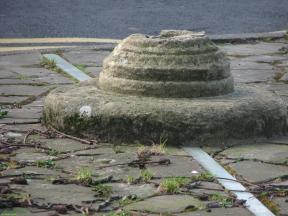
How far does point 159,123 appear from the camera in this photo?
4363 mm

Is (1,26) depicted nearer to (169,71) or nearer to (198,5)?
(198,5)

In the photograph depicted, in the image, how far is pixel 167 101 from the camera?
4.54 metres

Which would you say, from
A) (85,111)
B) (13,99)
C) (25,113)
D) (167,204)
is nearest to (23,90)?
(13,99)

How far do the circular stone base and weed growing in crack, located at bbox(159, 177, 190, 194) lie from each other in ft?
2.11

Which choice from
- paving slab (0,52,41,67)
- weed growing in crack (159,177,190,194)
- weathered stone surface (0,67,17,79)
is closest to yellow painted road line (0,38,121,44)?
paving slab (0,52,41,67)

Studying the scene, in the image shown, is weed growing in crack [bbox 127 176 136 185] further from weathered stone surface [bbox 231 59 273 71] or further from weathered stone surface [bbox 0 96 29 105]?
weathered stone surface [bbox 231 59 273 71]

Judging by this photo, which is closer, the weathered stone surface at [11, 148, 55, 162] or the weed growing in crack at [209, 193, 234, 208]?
the weed growing in crack at [209, 193, 234, 208]

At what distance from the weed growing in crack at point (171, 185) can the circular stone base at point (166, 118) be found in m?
0.64

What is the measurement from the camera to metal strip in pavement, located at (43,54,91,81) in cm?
642

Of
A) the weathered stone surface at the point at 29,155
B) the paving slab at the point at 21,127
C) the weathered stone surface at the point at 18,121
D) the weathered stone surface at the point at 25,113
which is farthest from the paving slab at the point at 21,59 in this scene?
the weathered stone surface at the point at 29,155

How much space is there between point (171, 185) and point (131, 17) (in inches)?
274

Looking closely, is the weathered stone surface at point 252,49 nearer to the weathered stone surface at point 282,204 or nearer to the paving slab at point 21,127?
the paving slab at point 21,127

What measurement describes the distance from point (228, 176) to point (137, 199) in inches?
21.5

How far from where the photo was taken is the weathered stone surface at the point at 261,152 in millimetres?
4215
